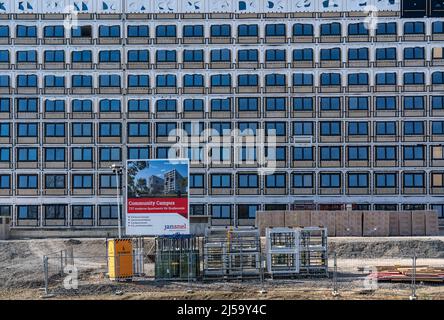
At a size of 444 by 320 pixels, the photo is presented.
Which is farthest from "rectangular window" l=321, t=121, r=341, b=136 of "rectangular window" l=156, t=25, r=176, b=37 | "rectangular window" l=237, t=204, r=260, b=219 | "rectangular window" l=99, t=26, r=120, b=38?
"rectangular window" l=99, t=26, r=120, b=38

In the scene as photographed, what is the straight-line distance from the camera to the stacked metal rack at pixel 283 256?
1566 inches

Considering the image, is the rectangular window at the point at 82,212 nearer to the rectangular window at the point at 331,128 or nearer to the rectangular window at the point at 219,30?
the rectangular window at the point at 219,30

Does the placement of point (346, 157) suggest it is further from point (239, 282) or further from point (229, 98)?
point (239, 282)

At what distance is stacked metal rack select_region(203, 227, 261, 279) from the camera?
39.9 m

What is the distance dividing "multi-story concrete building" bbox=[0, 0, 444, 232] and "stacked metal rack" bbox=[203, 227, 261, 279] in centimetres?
2842

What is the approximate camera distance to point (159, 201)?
3953cm

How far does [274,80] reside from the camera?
70250 millimetres

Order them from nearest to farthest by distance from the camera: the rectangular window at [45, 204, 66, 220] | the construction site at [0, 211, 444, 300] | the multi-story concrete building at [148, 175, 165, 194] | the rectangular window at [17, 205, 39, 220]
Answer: the construction site at [0, 211, 444, 300]
the multi-story concrete building at [148, 175, 165, 194]
the rectangular window at [17, 205, 39, 220]
the rectangular window at [45, 204, 66, 220]

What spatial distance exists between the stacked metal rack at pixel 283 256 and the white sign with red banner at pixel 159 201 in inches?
184

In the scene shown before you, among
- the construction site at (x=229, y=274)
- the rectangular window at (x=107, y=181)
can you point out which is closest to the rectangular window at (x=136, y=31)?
the rectangular window at (x=107, y=181)

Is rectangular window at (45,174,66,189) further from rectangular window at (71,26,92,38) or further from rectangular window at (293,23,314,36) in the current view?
rectangular window at (293,23,314,36)

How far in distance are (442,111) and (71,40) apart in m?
36.1

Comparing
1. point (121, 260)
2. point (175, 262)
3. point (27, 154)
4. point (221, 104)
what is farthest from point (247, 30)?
point (121, 260)

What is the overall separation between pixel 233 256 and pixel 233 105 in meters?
31.9
